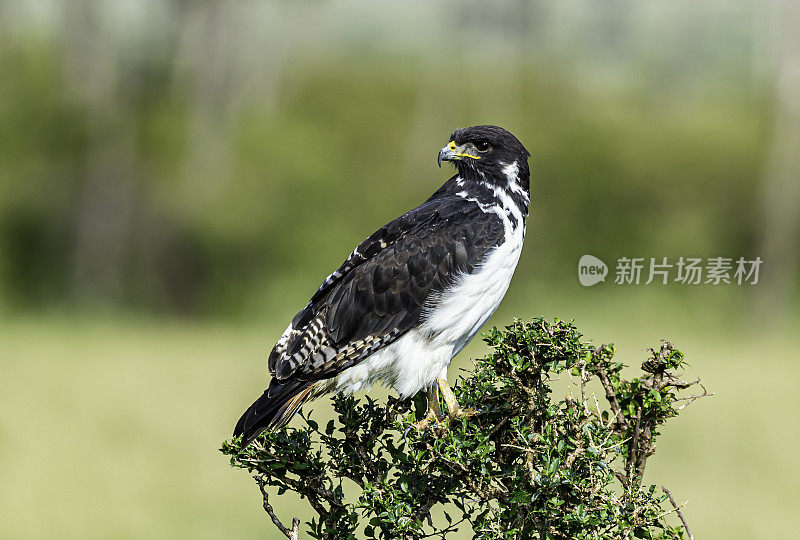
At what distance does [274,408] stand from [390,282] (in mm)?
981

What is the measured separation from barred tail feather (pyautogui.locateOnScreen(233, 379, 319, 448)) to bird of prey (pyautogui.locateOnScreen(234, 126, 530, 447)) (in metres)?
0.02

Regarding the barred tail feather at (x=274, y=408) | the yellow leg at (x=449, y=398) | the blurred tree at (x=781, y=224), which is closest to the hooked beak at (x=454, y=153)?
the yellow leg at (x=449, y=398)

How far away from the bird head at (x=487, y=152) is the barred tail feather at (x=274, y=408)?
5.20ft

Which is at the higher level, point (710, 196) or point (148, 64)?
point (148, 64)

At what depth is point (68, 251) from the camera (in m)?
20.9

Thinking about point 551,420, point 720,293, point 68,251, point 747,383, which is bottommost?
point 551,420

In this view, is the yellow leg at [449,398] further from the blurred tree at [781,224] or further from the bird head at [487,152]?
the blurred tree at [781,224]

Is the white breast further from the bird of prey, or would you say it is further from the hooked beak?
the hooked beak

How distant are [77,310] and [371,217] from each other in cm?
714

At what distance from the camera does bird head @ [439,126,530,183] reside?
5066 mm

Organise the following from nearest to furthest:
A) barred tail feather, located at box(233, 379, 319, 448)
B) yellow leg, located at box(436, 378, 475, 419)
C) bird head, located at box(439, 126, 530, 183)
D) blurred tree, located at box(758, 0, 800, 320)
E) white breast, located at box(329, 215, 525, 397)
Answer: barred tail feather, located at box(233, 379, 319, 448) < yellow leg, located at box(436, 378, 475, 419) < white breast, located at box(329, 215, 525, 397) < bird head, located at box(439, 126, 530, 183) < blurred tree, located at box(758, 0, 800, 320)

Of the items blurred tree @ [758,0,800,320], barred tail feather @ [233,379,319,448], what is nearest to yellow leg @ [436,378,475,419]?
barred tail feather @ [233,379,319,448]

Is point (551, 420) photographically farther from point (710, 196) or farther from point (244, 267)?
point (710, 196)

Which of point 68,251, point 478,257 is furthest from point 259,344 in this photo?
point 478,257
